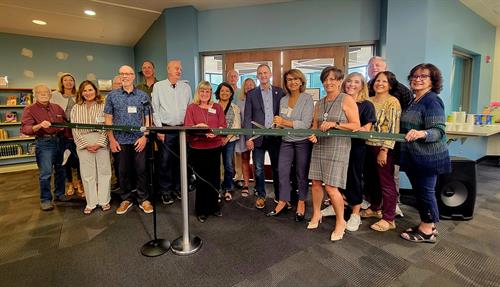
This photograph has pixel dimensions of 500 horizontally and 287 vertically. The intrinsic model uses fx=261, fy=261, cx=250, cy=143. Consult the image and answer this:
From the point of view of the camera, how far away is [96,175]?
318cm

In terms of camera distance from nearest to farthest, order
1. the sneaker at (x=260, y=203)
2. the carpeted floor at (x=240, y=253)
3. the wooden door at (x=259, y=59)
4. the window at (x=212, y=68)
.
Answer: the carpeted floor at (x=240, y=253)
the sneaker at (x=260, y=203)
the wooden door at (x=259, y=59)
the window at (x=212, y=68)

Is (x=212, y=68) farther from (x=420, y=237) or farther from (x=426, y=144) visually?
(x=420, y=237)

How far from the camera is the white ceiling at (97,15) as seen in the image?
4.25 m

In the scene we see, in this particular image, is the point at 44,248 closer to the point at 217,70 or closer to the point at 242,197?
the point at 242,197

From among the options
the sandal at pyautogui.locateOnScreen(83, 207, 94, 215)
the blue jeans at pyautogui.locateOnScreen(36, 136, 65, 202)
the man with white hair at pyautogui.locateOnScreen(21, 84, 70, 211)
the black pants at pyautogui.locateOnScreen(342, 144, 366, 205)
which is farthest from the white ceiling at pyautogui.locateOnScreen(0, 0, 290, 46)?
the sandal at pyautogui.locateOnScreen(83, 207, 94, 215)

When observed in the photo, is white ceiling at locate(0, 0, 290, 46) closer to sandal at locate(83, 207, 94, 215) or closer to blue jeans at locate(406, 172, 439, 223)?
sandal at locate(83, 207, 94, 215)

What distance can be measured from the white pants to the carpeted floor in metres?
0.18

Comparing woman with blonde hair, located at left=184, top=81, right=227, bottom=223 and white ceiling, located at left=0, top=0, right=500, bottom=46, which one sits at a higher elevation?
white ceiling, located at left=0, top=0, right=500, bottom=46

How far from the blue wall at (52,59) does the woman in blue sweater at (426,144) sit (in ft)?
22.6

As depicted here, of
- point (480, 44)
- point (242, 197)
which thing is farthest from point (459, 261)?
point (480, 44)

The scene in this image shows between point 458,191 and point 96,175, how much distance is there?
4.18m

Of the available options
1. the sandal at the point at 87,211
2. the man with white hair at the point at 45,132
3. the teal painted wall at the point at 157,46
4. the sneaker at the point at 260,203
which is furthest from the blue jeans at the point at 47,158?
the sneaker at the point at 260,203

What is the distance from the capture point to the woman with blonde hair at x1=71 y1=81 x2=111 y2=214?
303cm

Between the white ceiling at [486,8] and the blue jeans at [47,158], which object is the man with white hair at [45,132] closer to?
the blue jeans at [47,158]
